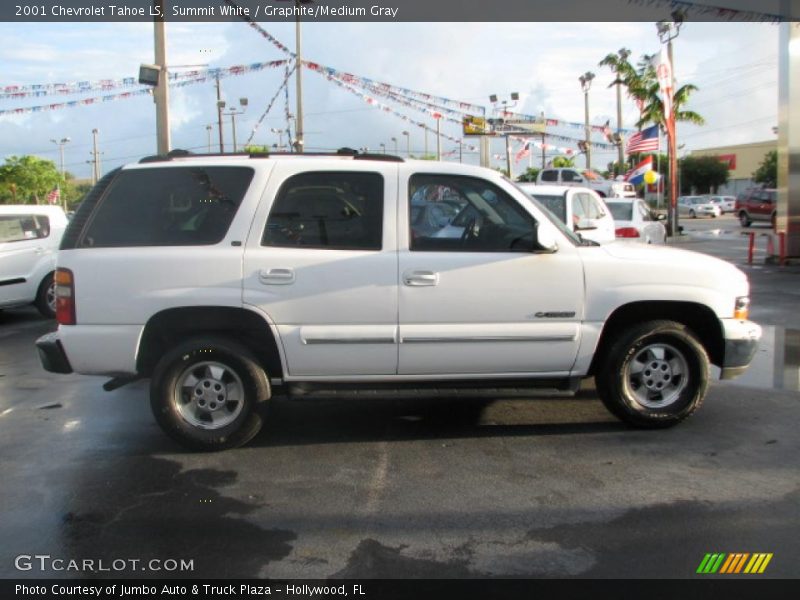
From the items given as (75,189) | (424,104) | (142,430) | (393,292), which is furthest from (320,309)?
(75,189)

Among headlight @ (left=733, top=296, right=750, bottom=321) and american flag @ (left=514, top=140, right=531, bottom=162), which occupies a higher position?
american flag @ (left=514, top=140, right=531, bottom=162)

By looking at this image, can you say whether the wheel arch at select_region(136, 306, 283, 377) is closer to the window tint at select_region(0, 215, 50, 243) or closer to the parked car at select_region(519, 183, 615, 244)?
the parked car at select_region(519, 183, 615, 244)

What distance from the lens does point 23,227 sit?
1177 cm

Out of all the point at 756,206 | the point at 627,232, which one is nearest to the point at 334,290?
the point at 627,232

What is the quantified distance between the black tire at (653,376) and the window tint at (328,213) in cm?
192

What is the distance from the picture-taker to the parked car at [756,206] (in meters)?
33.9

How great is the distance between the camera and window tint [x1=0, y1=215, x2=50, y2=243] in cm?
1156

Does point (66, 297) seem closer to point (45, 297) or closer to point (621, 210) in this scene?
point (45, 297)

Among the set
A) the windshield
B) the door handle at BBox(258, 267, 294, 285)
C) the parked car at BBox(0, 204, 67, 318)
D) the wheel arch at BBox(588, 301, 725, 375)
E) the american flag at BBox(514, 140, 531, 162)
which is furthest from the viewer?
the american flag at BBox(514, 140, 531, 162)

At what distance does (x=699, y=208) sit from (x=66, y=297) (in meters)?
50.1

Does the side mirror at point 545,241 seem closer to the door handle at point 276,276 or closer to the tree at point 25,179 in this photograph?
the door handle at point 276,276

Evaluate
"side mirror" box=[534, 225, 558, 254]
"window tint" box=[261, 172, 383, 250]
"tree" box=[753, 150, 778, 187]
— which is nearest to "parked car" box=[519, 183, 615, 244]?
"side mirror" box=[534, 225, 558, 254]

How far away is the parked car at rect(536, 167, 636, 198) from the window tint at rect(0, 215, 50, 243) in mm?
22789

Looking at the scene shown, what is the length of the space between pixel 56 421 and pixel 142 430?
861mm
